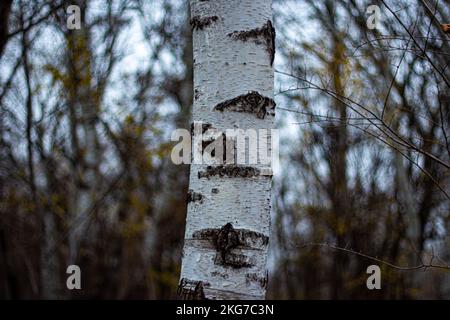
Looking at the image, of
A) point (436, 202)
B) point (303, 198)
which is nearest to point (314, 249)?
point (303, 198)

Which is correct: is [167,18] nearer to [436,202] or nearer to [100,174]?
[100,174]

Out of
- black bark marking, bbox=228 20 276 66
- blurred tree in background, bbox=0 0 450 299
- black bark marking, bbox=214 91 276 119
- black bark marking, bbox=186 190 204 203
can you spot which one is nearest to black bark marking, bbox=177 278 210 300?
black bark marking, bbox=186 190 204 203

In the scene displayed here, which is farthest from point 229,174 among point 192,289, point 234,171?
point 192,289

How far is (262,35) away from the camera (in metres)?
1.78

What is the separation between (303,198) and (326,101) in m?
2.59

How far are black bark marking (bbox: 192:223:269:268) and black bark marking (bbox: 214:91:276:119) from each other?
14.8 inches

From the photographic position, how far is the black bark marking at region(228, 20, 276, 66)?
1.77m

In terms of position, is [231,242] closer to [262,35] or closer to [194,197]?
[194,197]

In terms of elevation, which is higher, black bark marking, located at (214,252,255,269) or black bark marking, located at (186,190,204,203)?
black bark marking, located at (186,190,204,203)

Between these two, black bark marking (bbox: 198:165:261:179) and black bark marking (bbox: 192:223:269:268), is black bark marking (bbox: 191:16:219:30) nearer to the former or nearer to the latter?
black bark marking (bbox: 198:165:261:179)

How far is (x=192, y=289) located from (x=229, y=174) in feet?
1.23

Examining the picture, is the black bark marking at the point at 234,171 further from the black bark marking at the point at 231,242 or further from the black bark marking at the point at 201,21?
the black bark marking at the point at 201,21

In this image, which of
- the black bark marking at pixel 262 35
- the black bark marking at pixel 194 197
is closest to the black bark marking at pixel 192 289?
the black bark marking at pixel 194 197

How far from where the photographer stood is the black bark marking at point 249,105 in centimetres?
172
